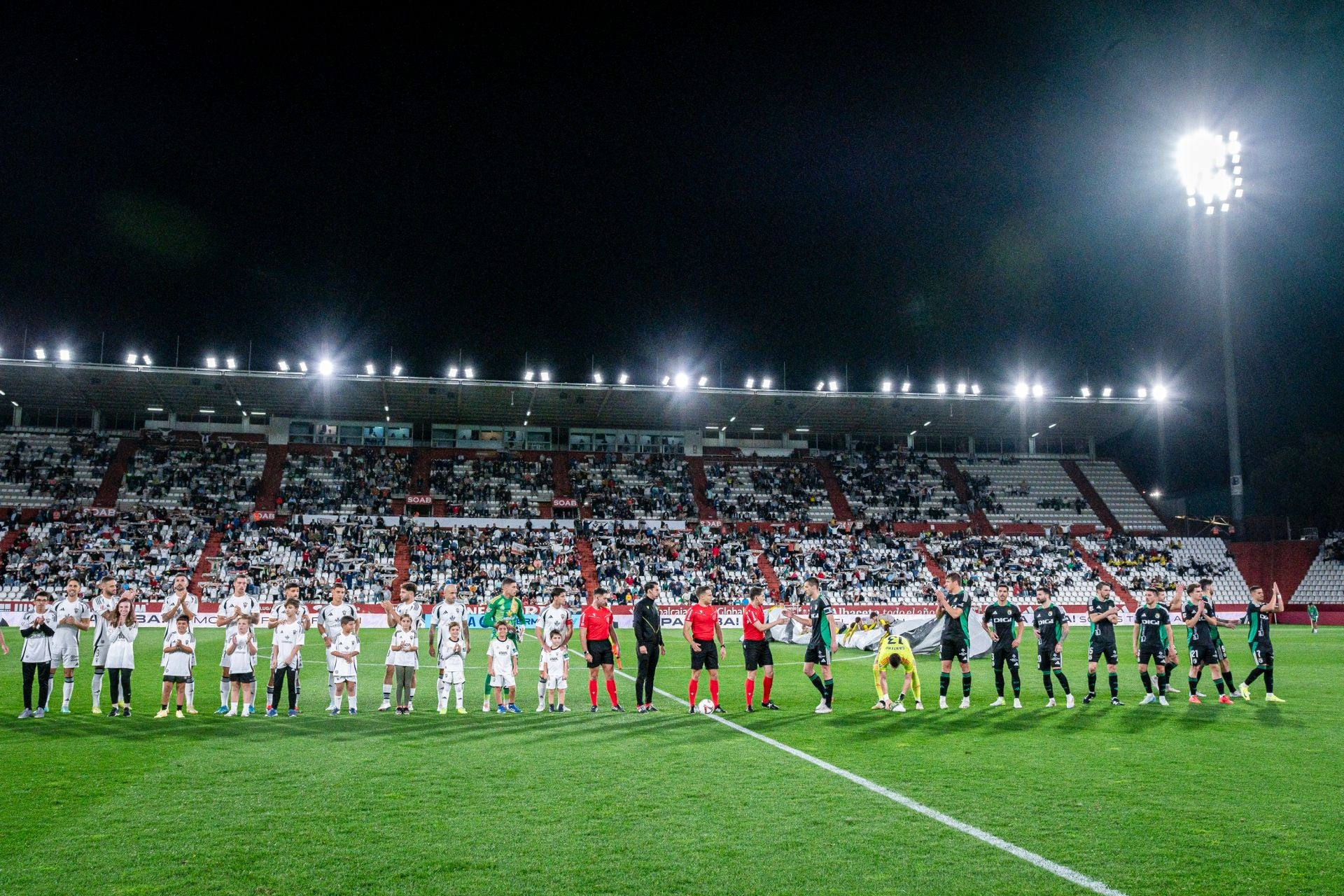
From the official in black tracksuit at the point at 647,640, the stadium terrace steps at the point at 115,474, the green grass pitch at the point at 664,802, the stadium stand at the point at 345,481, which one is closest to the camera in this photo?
the green grass pitch at the point at 664,802

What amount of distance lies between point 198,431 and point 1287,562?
62.8 meters

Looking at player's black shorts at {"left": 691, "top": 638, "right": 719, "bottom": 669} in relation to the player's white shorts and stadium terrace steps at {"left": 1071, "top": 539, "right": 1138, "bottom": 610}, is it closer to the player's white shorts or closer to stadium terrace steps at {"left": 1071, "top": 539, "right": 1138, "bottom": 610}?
the player's white shorts

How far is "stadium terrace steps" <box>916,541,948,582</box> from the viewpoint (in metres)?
46.5

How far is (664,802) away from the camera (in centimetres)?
752

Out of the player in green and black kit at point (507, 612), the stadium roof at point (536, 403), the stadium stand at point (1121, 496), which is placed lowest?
the player in green and black kit at point (507, 612)

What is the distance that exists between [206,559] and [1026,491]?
47.2 m

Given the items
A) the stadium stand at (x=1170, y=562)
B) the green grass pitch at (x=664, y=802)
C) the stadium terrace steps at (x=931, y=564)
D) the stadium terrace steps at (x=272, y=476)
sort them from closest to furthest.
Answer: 1. the green grass pitch at (x=664, y=802)
2. the stadium terrace steps at (x=931, y=564)
3. the stadium stand at (x=1170, y=562)
4. the stadium terrace steps at (x=272, y=476)

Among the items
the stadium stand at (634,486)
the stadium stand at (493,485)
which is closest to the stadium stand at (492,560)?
the stadium stand at (493,485)

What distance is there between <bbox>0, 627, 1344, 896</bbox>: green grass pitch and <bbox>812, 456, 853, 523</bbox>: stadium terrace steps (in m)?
39.8

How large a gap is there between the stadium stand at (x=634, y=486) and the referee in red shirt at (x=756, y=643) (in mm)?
36044

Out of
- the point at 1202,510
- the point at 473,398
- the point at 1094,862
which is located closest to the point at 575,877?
the point at 1094,862

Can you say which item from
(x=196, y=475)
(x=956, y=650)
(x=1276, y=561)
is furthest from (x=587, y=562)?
(x=1276, y=561)

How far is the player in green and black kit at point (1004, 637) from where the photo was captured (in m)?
13.8

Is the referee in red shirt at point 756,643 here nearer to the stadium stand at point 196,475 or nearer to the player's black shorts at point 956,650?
the player's black shorts at point 956,650
